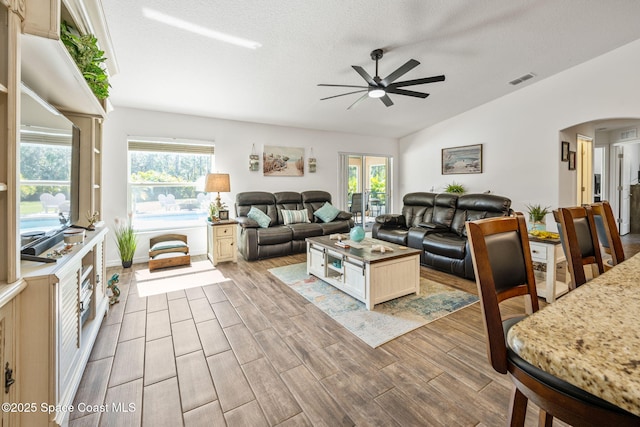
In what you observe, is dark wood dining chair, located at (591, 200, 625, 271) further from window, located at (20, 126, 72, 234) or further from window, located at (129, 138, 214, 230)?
window, located at (129, 138, 214, 230)

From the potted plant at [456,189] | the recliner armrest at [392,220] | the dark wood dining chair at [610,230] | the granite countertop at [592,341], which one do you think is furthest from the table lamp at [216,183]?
the potted plant at [456,189]

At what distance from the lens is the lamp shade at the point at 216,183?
4523 millimetres

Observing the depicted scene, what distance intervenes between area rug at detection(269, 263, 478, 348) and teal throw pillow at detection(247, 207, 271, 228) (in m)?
1.51

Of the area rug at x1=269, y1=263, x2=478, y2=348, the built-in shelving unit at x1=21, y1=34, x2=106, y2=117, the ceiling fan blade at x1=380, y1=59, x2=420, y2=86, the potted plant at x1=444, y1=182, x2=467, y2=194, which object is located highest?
the ceiling fan blade at x1=380, y1=59, x2=420, y2=86

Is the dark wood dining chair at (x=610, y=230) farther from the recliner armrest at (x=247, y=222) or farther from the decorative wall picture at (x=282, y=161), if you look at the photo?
the decorative wall picture at (x=282, y=161)

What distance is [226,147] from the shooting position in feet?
17.5

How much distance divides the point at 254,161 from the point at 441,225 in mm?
3567

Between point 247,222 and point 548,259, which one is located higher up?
point 247,222

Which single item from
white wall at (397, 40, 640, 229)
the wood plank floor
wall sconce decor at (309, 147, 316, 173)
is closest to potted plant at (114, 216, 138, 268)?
the wood plank floor

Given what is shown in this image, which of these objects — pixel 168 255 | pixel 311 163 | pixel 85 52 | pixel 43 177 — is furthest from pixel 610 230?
pixel 311 163

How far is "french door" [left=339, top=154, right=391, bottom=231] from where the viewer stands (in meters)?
6.93

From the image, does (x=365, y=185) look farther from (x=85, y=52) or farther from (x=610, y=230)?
(x=85, y=52)

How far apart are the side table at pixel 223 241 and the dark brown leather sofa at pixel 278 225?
171mm

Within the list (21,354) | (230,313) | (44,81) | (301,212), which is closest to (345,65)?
(301,212)
